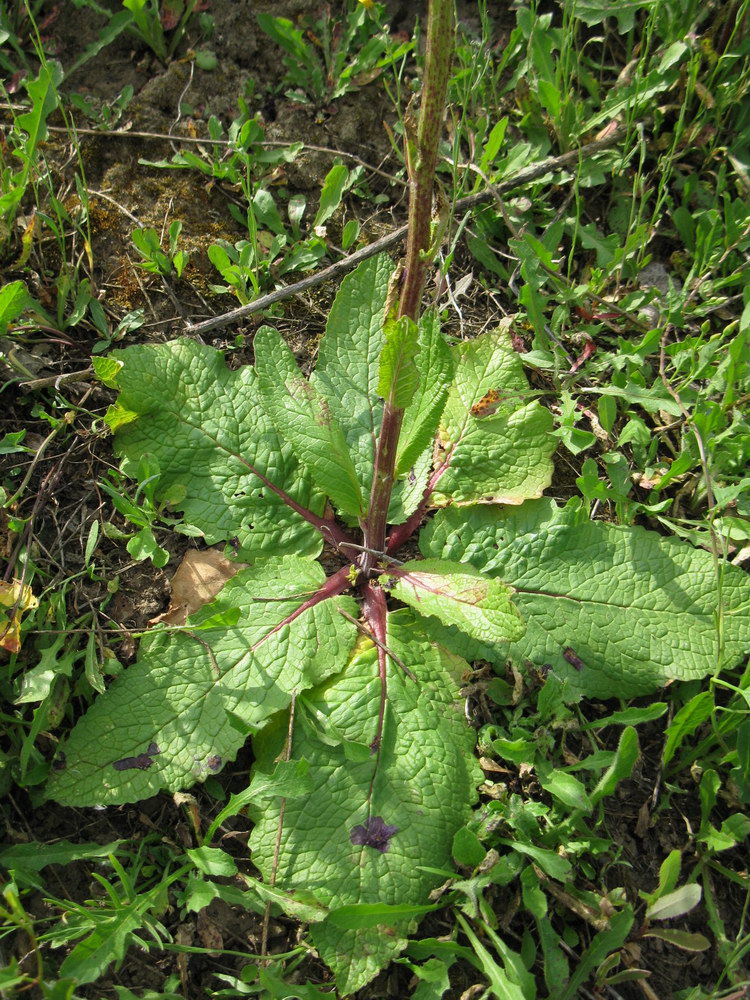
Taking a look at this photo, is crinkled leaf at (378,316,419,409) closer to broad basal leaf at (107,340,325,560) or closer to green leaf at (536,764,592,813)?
broad basal leaf at (107,340,325,560)

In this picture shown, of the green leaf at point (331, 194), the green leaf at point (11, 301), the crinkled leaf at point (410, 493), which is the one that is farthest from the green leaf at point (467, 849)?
the green leaf at point (331, 194)

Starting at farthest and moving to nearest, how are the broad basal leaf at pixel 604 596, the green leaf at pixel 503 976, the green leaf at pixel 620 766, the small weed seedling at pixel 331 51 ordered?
the small weed seedling at pixel 331 51 → the broad basal leaf at pixel 604 596 → the green leaf at pixel 620 766 → the green leaf at pixel 503 976

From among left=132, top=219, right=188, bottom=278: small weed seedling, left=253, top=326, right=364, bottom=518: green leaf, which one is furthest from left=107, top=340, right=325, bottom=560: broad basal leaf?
left=132, top=219, right=188, bottom=278: small weed seedling

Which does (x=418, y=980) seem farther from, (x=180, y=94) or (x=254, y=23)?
(x=254, y=23)

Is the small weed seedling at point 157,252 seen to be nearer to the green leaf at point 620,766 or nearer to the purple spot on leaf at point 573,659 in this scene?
the purple spot on leaf at point 573,659

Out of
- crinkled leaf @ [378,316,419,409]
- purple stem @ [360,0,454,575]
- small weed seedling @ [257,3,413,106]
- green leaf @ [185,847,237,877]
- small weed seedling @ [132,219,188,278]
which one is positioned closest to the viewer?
purple stem @ [360,0,454,575]

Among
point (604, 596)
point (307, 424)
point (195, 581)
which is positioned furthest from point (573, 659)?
point (195, 581)

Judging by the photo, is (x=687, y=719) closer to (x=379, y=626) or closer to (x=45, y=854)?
(x=379, y=626)
